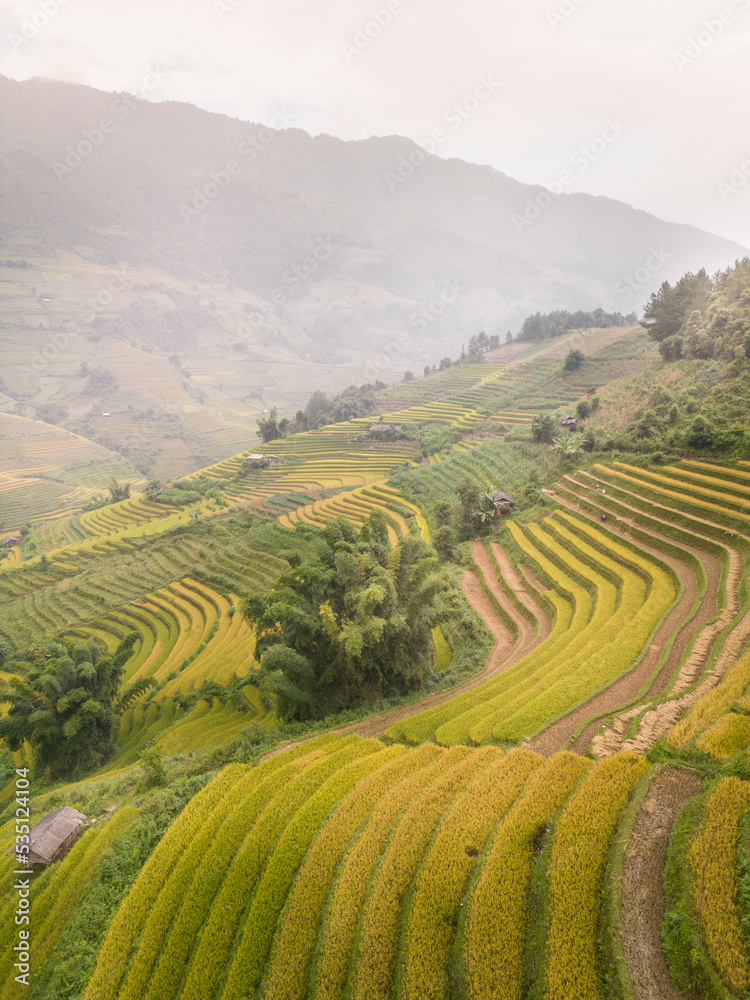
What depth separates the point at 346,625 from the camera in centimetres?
1148

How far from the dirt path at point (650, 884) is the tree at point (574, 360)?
52804mm

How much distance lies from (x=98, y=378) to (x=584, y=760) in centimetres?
13668

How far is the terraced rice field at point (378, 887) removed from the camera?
475cm

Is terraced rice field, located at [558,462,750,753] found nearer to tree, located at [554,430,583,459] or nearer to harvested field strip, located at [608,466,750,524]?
harvested field strip, located at [608,466,750,524]

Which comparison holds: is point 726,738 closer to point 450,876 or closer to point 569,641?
point 450,876

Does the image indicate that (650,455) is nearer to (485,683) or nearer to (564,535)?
(564,535)

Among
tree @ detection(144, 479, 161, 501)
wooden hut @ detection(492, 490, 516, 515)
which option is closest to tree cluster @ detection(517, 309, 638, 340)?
wooden hut @ detection(492, 490, 516, 515)

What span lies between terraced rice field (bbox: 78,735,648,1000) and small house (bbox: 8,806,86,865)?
2.44 meters

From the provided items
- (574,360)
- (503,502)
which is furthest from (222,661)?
(574,360)

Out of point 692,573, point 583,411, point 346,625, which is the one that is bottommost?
point 692,573

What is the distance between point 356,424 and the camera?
199 ft

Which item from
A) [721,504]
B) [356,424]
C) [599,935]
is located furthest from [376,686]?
[356,424]

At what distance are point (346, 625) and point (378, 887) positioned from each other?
6169 mm

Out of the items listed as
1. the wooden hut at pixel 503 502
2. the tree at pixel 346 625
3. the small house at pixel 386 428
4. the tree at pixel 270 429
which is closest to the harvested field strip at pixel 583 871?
the tree at pixel 346 625
